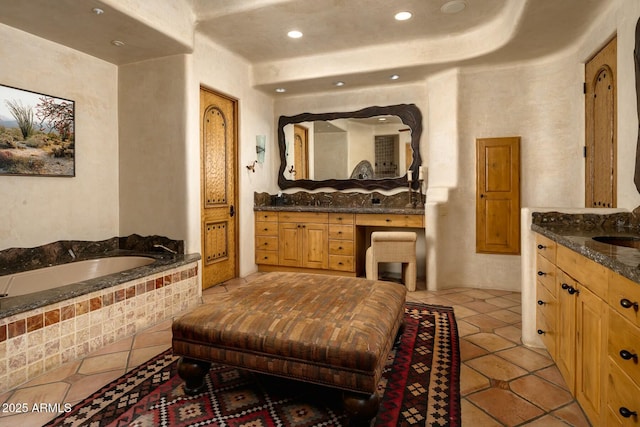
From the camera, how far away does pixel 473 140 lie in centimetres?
408

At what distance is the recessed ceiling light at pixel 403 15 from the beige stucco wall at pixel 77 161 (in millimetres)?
2913

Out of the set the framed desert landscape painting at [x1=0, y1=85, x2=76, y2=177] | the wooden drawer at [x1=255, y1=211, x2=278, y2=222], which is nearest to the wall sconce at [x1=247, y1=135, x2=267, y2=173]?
the wooden drawer at [x1=255, y1=211, x2=278, y2=222]

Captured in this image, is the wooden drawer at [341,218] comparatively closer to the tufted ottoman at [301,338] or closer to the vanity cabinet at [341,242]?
the vanity cabinet at [341,242]

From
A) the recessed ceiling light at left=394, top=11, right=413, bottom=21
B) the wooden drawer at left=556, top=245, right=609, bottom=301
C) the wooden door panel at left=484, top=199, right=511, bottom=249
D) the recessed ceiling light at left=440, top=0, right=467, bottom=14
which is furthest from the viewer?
the wooden door panel at left=484, top=199, right=511, bottom=249

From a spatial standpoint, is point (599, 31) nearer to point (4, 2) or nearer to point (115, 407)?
point (115, 407)

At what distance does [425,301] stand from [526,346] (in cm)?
116

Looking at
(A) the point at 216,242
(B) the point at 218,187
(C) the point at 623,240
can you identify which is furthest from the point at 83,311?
(C) the point at 623,240

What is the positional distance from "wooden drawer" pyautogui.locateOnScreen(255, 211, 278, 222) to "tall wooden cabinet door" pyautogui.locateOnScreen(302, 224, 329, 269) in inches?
16.5

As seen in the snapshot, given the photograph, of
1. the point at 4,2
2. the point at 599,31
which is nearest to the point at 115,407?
the point at 4,2

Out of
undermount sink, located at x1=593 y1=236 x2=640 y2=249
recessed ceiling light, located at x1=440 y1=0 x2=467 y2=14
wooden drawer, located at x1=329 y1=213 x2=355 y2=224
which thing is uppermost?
recessed ceiling light, located at x1=440 y1=0 x2=467 y2=14

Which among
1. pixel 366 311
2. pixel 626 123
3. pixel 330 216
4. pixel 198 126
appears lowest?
pixel 366 311

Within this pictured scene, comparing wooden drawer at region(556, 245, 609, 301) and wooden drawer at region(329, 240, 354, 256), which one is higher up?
wooden drawer at region(556, 245, 609, 301)

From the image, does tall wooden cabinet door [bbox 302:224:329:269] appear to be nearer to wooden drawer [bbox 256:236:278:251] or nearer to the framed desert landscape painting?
wooden drawer [bbox 256:236:278:251]

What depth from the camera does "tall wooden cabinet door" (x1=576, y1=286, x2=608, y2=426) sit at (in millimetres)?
1389
